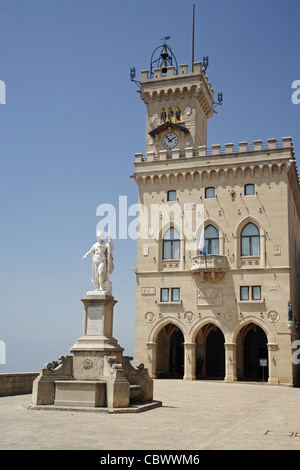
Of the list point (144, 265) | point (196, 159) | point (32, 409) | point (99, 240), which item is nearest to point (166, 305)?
point (144, 265)

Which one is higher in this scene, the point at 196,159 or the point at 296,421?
the point at 196,159

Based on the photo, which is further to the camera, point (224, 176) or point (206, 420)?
point (224, 176)

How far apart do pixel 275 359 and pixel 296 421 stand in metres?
22.2

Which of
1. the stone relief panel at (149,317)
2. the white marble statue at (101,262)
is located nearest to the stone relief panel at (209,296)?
the stone relief panel at (149,317)

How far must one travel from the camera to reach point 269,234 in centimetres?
3956

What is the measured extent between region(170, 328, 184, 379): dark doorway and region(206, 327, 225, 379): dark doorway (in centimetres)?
219

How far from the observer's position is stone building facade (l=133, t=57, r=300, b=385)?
38906mm

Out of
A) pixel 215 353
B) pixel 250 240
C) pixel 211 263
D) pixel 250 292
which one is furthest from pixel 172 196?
pixel 215 353

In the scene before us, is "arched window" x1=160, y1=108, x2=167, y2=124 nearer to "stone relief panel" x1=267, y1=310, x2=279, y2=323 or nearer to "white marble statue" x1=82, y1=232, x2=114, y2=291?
"stone relief panel" x1=267, y1=310, x2=279, y2=323

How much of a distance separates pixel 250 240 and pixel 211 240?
122 inches

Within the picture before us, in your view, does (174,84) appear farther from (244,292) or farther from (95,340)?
(95,340)

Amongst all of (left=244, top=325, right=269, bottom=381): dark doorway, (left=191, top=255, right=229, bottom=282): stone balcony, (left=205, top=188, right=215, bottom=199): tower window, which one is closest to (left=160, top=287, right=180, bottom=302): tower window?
(left=191, top=255, right=229, bottom=282): stone balcony

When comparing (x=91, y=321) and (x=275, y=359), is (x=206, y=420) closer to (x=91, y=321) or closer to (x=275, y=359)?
(x=91, y=321)

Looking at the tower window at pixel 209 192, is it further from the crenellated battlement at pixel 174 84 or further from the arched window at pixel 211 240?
the crenellated battlement at pixel 174 84
